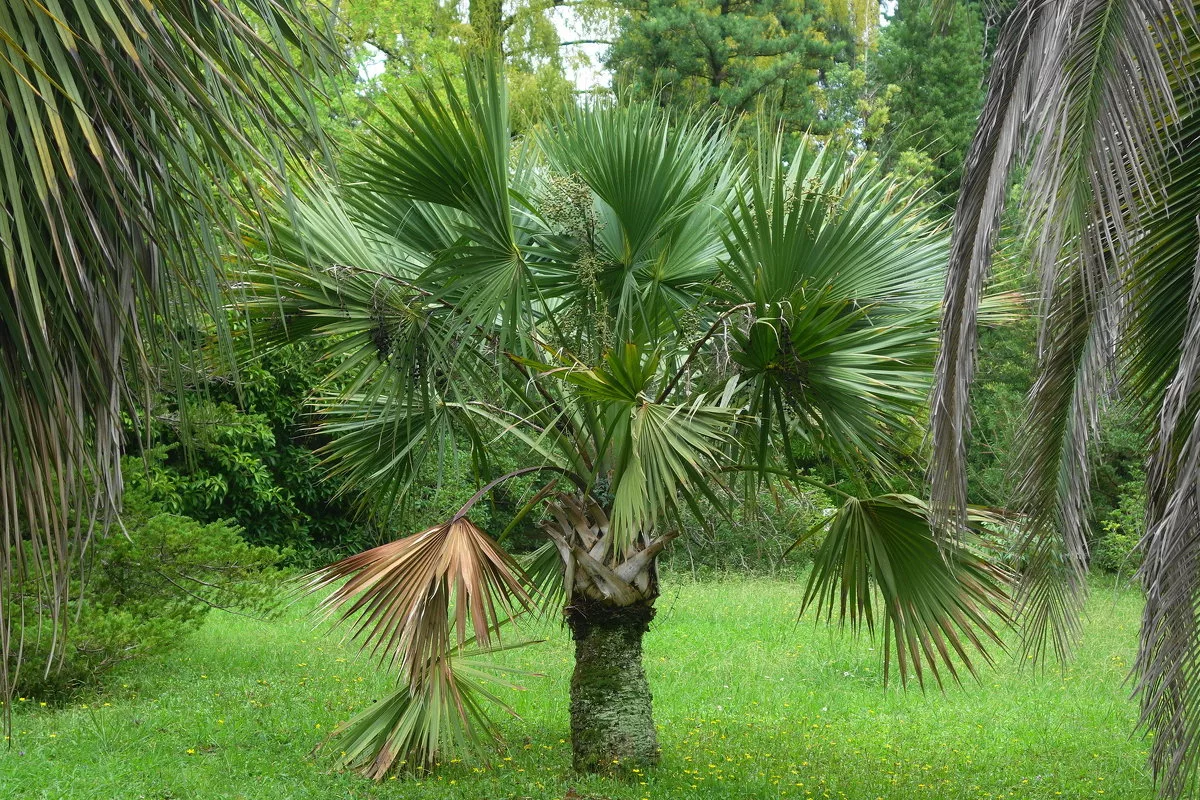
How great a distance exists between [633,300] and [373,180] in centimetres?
141

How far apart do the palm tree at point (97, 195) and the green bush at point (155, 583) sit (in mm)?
5678

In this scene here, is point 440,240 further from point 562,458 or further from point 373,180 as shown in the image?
point 562,458

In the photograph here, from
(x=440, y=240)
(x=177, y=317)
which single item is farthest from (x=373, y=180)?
(x=177, y=317)

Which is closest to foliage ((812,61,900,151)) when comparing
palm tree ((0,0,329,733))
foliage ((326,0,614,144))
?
foliage ((326,0,614,144))

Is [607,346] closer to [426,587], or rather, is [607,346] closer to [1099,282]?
[426,587]

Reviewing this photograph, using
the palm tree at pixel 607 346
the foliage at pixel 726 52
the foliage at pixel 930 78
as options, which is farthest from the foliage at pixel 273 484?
the foliage at pixel 930 78

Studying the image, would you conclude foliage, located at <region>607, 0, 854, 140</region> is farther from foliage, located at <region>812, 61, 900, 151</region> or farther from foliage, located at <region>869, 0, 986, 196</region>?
foliage, located at <region>869, 0, 986, 196</region>

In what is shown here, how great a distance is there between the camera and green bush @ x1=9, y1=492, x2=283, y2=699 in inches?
281

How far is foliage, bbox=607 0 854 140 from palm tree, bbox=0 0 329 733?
1801 cm

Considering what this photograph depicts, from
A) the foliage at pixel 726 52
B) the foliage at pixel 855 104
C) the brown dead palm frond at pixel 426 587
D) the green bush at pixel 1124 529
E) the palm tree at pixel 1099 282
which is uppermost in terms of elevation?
the foliage at pixel 726 52

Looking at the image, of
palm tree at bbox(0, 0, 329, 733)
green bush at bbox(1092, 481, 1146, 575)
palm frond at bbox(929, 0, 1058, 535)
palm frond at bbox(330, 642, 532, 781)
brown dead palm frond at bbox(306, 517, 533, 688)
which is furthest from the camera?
green bush at bbox(1092, 481, 1146, 575)

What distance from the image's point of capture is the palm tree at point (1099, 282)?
2578 mm

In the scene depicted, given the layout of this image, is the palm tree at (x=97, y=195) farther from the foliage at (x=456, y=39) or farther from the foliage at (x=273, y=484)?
the foliage at (x=456, y=39)

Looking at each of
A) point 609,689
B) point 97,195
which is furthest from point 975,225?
point 609,689
